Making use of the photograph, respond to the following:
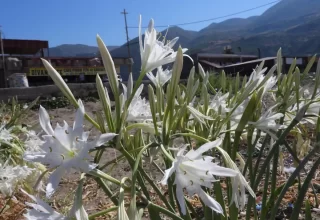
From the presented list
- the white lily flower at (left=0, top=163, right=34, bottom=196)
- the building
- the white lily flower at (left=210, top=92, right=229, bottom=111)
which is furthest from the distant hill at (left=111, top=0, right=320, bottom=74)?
the white lily flower at (left=210, top=92, right=229, bottom=111)

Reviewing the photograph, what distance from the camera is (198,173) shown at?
537 mm

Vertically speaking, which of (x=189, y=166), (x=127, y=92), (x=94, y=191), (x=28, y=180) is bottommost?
(x=94, y=191)

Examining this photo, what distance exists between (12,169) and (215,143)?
0.84 meters

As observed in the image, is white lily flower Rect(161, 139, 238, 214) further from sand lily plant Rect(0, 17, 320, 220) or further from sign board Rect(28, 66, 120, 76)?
sign board Rect(28, 66, 120, 76)

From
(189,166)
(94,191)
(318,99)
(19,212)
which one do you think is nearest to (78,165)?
(189,166)

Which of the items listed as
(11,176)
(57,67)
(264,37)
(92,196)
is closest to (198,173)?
(11,176)

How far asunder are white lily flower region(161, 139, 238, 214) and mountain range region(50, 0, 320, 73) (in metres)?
0.49

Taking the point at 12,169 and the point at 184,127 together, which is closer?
the point at 184,127

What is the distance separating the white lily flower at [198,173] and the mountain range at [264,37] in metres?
0.49

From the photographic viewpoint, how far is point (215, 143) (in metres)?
0.52

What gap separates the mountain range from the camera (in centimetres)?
4376

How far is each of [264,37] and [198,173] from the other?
58.7 metres

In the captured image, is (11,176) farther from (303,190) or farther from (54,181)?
(303,190)

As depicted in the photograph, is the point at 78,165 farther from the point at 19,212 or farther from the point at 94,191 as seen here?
the point at 94,191
